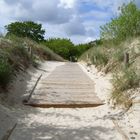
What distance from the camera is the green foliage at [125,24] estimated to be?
2723 cm

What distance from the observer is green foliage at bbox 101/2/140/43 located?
2723cm

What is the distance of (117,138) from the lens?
31.8 feet

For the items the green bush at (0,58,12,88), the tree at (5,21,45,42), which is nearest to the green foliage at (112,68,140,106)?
the green bush at (0,58,12,88)

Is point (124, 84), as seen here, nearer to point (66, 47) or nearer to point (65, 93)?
point (65, 93)

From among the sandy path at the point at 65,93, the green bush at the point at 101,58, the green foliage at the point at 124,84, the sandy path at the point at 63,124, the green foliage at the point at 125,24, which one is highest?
the green foliage at the point at 125,24

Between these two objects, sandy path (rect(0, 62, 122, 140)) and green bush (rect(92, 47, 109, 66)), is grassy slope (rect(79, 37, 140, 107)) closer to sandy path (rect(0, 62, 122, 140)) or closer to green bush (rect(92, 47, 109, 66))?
green bush (rect(92, 47, 109, 66))

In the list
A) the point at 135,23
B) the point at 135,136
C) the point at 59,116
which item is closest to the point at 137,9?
the point at 135,23

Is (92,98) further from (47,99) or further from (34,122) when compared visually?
(34,122)

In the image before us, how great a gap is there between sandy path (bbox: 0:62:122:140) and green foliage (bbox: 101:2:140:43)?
1446 cm

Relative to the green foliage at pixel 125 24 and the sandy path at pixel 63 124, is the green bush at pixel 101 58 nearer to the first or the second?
the green foliage at pixel 125 24

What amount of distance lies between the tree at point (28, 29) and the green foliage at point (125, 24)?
106 feet

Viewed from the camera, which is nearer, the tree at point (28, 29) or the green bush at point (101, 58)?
the green bush at point (101, 58)

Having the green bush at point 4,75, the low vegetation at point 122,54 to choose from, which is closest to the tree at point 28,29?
the low vegetation at point 122,54

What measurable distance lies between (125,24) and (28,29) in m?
36.7
